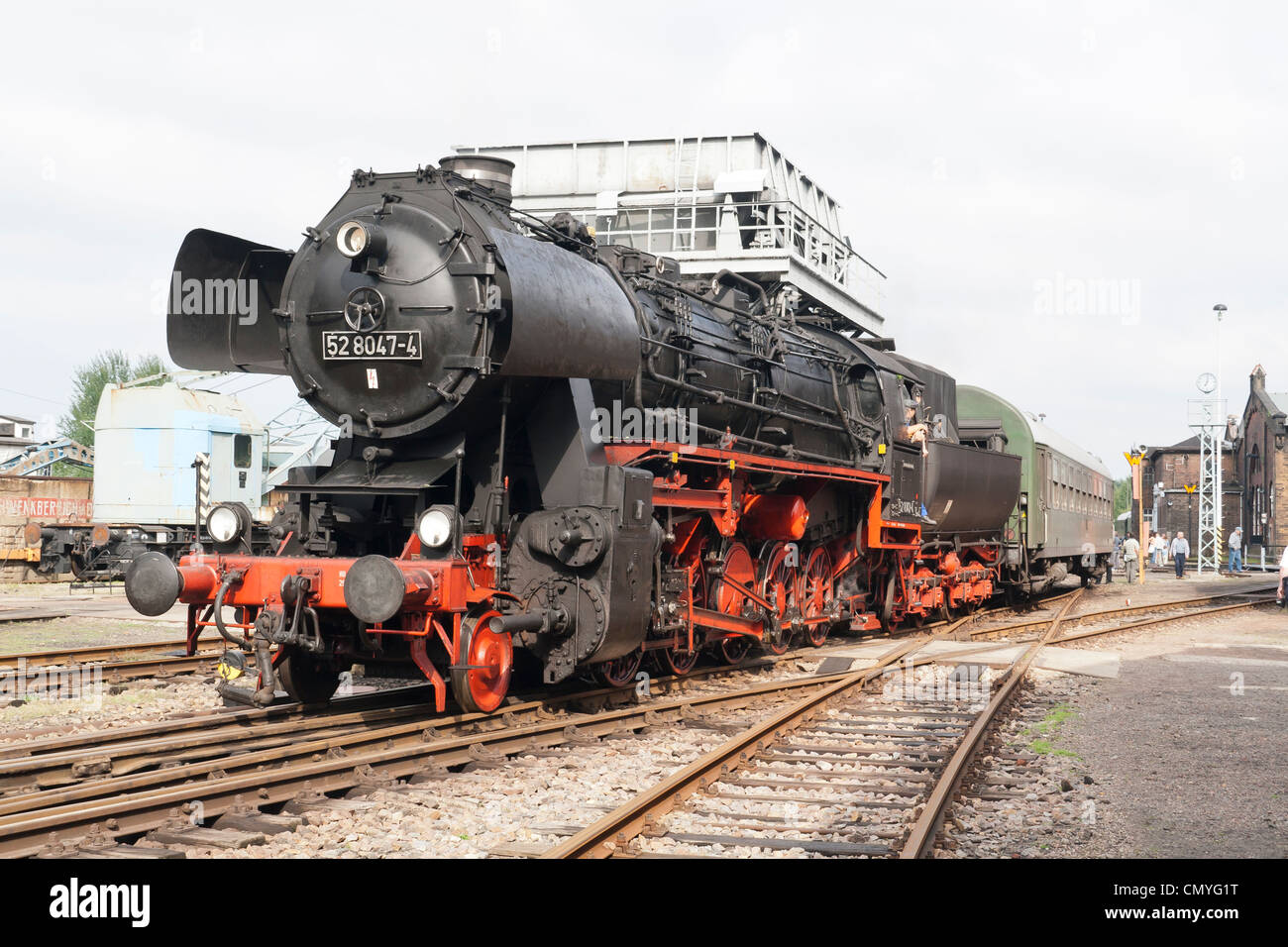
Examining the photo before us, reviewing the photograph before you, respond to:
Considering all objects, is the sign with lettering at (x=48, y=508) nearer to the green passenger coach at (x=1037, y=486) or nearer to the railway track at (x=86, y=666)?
the railway track at (x=86, y=666)

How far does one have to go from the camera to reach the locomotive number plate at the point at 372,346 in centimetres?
707

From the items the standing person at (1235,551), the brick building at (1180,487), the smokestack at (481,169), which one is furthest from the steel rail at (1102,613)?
the brick building at (1180,487)

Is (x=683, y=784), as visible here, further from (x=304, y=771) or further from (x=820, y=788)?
(x=304, y=771)

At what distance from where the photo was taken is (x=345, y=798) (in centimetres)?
559

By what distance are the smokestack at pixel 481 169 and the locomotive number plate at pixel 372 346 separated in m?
1.41

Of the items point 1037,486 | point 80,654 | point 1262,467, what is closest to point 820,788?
point 80,654

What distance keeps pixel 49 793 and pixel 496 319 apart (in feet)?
11.4

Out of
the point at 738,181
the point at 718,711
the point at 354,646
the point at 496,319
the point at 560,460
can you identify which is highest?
the point at 738,181

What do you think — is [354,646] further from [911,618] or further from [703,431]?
[911,618]

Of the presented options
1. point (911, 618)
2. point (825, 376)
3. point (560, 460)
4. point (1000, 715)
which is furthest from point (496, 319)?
point (911, 618)

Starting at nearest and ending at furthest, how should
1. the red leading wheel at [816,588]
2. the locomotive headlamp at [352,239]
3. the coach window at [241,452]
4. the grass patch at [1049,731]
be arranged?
the locomotive headlamp at [352,239] < the grass patch at [1049,731] < the red leading wheel at [816,588] < the coach window at [241,452]

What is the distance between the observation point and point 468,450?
24.6ft

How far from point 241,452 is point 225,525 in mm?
20165
